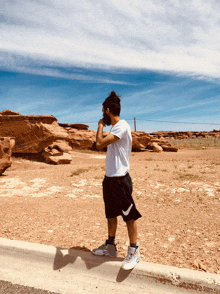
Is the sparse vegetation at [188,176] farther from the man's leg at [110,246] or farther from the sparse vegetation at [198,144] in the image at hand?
Result: the sparse vegetation at [198,144]

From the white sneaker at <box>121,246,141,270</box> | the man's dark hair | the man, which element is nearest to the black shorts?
the man

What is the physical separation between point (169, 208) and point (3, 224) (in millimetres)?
3114

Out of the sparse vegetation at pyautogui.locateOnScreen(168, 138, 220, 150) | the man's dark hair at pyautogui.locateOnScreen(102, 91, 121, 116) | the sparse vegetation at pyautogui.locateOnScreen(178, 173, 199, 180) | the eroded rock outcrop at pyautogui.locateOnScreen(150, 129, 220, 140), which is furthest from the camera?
the eroded rock outcrop at pyautogui.locateOnScreen(150, 129, 220, 140)

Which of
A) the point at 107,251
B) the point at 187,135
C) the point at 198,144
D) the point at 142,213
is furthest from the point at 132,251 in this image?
the point at 187,135

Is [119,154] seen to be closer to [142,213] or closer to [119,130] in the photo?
[119,130]

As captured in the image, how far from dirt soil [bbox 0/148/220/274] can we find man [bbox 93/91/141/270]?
57cm

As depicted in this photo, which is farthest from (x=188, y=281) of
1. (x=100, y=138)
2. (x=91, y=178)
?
(x=91, y=178)

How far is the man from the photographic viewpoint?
2.24 meters

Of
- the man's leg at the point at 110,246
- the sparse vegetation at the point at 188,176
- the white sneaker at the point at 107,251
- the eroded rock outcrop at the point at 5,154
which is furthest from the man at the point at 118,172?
the eroded rock outcrop at the point at 5,154

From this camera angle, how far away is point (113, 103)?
233 centimetres

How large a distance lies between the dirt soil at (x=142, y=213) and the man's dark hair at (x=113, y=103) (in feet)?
5.42

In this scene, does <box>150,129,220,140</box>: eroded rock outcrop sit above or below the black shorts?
above

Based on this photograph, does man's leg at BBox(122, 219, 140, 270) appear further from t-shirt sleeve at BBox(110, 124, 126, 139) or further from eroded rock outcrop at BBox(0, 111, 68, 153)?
eroded rock outcrop at BBox(0, 111, 68, 153)

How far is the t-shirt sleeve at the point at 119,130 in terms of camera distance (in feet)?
7.22
